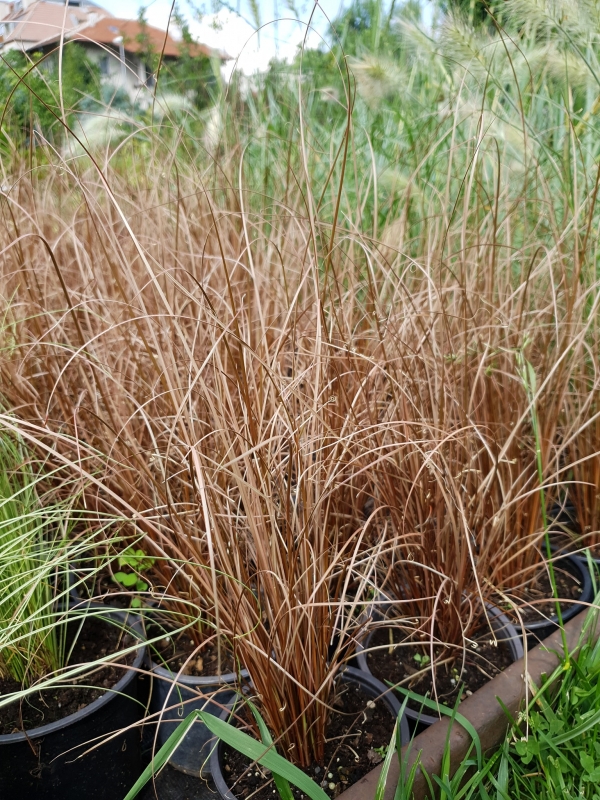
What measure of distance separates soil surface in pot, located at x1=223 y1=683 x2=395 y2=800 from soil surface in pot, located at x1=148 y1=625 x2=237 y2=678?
0.49 ft

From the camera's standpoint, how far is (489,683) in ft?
3.71

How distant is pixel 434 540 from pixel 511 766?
0.44 metres

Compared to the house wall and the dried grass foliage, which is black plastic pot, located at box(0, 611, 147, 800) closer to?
the dried grass foliage

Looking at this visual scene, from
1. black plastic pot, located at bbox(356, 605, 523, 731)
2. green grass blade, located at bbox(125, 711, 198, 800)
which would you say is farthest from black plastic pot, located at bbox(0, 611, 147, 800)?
black plastic pot, located at bbox(356, 605, 523, 731)

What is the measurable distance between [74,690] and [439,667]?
734 millimetres

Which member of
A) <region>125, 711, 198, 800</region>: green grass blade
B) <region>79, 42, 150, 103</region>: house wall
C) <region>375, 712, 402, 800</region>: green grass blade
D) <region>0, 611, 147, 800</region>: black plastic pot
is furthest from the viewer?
<region>79, 42, 150, 103</region>: house wall

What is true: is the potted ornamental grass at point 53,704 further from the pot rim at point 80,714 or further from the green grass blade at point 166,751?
the green grass blade at point 166,751

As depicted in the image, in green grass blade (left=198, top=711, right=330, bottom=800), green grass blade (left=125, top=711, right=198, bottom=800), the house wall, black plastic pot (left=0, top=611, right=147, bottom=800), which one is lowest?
black plastic pot (left=0, top=611, right=147, bottom=800)

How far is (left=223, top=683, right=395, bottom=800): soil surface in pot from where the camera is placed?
1.00m

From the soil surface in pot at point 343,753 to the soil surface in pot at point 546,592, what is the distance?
1.36 ft

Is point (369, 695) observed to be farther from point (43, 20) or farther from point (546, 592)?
point (43, 20)

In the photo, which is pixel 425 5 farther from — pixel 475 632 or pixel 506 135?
pixel 475 632

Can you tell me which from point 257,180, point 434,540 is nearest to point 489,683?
point 434,540

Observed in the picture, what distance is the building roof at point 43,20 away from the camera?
1180 mm
